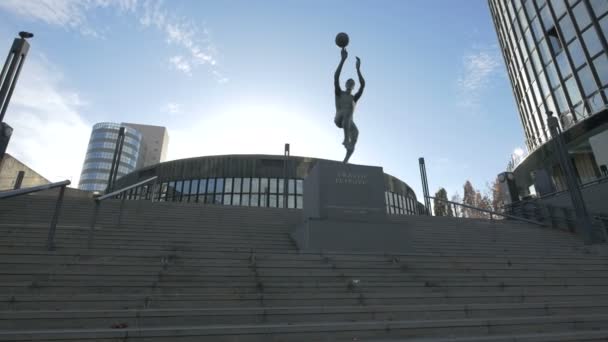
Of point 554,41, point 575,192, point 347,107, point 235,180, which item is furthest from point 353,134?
point 554,41

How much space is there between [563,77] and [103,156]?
101644 millimetres

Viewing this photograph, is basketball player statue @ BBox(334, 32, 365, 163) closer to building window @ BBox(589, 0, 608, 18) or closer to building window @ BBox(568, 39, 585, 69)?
building window @ BBox(568, 39, 585, 69)

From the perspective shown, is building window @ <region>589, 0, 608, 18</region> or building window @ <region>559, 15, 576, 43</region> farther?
building window @ <region>559, 15, 576, 43</region>

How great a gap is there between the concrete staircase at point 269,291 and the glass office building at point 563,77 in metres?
14.6

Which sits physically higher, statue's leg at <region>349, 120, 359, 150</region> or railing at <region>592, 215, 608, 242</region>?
statue's leg at <region>349, 120, 359, 150</region>

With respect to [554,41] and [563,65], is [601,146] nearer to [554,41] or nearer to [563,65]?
[563,65]

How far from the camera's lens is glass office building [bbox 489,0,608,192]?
765 inches

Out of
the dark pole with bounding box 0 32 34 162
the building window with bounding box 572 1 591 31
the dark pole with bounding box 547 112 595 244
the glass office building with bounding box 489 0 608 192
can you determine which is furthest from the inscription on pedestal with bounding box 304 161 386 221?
the building window with bounding box 572 1 591 31

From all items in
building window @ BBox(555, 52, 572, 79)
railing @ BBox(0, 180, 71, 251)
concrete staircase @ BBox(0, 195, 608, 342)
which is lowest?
concrete staircase @ BBox(0, 195, 608, 342)

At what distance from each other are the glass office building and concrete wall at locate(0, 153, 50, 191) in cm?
2662

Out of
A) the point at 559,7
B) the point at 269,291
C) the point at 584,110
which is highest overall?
the point at 559,7

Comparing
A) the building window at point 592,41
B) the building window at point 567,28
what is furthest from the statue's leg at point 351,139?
the building window at point 567,28

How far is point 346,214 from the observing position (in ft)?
26.0

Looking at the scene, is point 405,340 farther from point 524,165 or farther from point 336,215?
point 524,165
